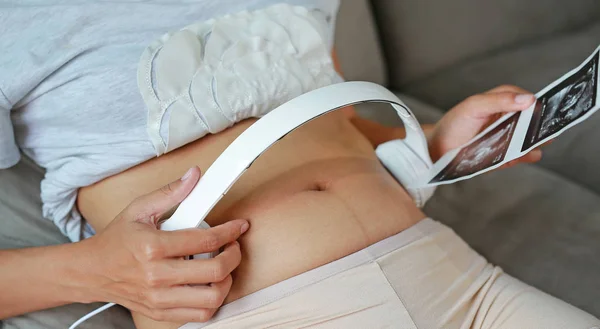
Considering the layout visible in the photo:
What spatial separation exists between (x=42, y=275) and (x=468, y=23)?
1.23m

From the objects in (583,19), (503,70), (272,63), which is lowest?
(503,70)

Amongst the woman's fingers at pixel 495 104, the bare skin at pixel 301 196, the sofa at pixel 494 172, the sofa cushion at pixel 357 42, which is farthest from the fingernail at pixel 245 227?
the sofa cushion at pixel 357 42

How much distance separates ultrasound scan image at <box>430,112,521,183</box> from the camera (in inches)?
31.6

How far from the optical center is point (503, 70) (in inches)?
59.4

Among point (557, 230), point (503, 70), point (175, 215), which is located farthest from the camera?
point (503, 70)

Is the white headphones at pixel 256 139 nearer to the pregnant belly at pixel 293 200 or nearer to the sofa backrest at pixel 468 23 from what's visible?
the pregnant belly at pixel 293 200

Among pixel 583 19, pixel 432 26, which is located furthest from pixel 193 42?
pixel 583 19

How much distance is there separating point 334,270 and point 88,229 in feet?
1.47

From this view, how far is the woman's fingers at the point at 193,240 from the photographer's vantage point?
2.11ft

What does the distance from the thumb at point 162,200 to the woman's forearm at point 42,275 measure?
0.31 ft

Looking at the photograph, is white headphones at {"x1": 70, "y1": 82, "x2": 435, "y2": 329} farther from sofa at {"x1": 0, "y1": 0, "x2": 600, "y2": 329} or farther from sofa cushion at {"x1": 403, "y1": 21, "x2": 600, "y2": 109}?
sofa cushion at {"x1": 403, "y1": 21, "x2": 600, "y2": 109}

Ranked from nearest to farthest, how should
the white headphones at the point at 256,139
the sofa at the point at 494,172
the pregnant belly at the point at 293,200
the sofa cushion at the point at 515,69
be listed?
the white headphones at the point at 256,139 < the pregnant belly at the point at 293,200 < the sofa at the point at 494,172 < the sofa cushion at the point at 515,69

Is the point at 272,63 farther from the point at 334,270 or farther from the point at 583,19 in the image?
the point at 583,19

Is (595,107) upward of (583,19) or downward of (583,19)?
upward
